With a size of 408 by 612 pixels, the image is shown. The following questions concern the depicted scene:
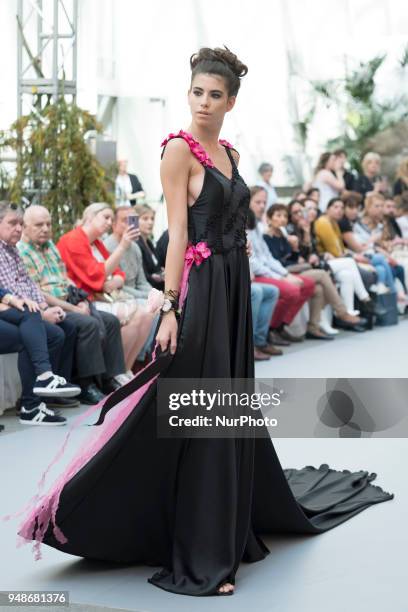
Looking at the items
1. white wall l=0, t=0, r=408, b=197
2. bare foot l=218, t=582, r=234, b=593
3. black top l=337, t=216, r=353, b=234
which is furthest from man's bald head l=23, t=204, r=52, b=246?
black top l=337, t=216, r=353, b=234

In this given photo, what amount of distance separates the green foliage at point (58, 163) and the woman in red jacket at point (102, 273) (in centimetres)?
149

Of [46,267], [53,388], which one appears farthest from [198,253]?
[46,267]

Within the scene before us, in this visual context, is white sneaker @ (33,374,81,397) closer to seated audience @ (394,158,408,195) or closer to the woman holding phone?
the woman holding phone

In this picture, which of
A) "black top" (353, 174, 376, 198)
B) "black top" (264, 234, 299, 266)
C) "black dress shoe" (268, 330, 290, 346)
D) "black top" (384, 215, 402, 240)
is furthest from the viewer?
"black top" (353, 174, 376, 198)

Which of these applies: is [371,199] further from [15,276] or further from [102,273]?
[15,276]

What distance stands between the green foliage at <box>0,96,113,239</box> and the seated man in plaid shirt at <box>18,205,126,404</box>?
192 centimetres

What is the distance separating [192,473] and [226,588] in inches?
13.2

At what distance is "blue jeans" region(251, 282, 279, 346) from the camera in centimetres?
816

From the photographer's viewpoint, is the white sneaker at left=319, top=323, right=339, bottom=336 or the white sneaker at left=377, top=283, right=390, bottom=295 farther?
the white sneaker at left=377, top=283, right=390, bottom=295

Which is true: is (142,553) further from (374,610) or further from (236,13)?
(236,13)

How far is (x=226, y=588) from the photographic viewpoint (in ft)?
10.3

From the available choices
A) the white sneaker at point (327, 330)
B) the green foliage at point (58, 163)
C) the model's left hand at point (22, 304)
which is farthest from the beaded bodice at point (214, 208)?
the white sneaker at point (327, 330)

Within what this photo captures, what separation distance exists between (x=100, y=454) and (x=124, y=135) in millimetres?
9839

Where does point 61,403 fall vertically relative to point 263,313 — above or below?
below
